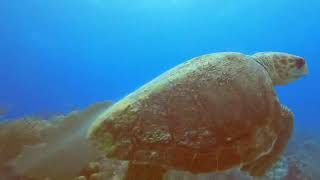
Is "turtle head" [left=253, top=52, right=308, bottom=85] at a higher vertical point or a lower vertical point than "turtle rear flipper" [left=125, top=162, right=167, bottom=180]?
higher

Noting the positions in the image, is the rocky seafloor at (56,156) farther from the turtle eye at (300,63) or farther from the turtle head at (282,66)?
the turtle eye at (300,63)

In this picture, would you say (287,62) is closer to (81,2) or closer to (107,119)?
(107,119)

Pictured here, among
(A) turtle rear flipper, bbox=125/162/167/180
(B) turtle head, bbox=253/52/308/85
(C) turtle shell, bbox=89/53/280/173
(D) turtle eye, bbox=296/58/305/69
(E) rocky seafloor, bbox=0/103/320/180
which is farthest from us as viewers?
(D) turtle eye, bbox=296/58/305/69

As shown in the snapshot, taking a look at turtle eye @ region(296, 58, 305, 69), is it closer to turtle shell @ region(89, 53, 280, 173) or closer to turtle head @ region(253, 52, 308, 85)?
turtle head @ region(253, 52, 308, 85)

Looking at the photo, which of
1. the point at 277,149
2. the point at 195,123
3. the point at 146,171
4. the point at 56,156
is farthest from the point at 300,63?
the point at 56,156

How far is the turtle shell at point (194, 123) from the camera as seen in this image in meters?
2.64

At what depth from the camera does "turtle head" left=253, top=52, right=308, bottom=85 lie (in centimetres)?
414

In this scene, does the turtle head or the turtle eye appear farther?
the turtle eye

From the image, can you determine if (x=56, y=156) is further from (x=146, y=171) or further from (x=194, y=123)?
(x=194, y=123)

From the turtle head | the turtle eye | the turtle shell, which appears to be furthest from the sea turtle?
the turtle eye

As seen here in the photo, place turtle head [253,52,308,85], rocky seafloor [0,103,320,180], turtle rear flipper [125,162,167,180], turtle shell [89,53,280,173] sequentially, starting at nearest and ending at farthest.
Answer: turtle shell [89,53,280,173], turtle rear flipper [125,162,167,180], rocky seafloor [0,103,320,180], turtle head [253,52,308,85]

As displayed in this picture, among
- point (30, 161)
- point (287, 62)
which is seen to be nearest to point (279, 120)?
point (287, 62)

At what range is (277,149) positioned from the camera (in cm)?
347

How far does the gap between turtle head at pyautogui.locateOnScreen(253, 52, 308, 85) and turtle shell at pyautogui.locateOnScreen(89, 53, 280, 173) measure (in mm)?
1071
